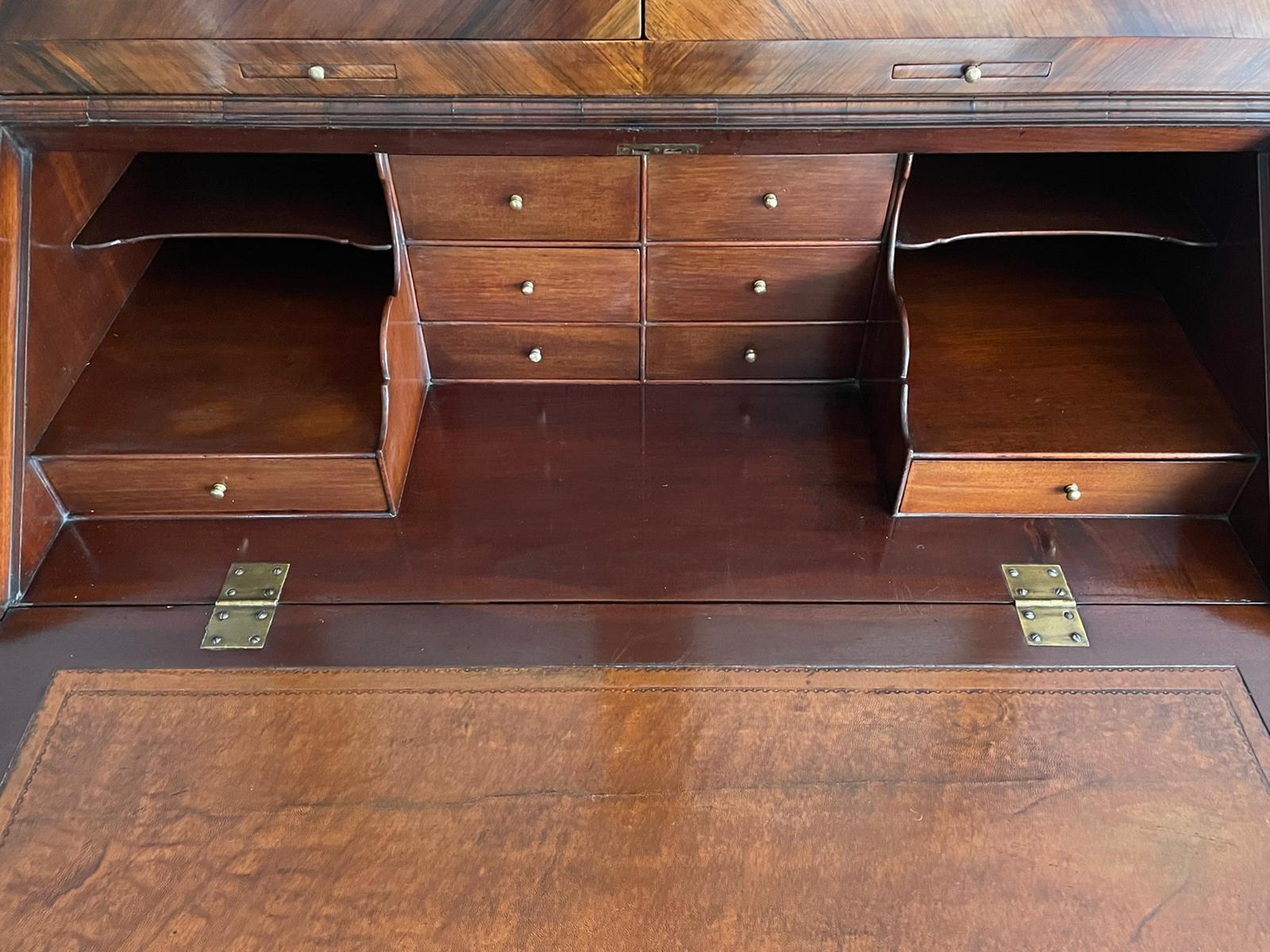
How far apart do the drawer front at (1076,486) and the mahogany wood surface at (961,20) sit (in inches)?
22.8

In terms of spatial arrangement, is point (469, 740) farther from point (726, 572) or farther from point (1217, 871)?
point (1217, 871)

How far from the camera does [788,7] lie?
44.7 inches

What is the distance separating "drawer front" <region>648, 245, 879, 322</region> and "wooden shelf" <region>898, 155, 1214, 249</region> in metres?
0.12

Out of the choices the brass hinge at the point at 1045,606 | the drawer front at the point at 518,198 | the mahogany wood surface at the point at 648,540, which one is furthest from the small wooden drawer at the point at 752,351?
the brass hinge at the point at 1045,606

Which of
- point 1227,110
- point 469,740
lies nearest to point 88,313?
point 469,740

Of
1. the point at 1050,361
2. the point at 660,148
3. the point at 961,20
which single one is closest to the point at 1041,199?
the point at 1050,361

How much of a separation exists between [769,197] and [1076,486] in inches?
25.2

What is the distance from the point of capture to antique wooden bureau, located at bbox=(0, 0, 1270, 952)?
3.59 ft

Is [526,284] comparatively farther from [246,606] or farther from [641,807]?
[641,807]

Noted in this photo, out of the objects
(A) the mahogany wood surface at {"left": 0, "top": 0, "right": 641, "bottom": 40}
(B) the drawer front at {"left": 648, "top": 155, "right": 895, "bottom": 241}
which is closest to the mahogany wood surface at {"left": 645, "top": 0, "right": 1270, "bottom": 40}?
(A) the mahogany wood surface at {"left": 0, "top": 0, "right": 641, "bottom": 40}

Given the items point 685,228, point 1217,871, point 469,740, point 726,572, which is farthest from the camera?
point 685,228

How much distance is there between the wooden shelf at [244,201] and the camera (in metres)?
1.43

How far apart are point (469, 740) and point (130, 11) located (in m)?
1.00

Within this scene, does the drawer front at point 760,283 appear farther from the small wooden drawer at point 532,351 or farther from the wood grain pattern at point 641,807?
the wood grain pattern at point 641,807
